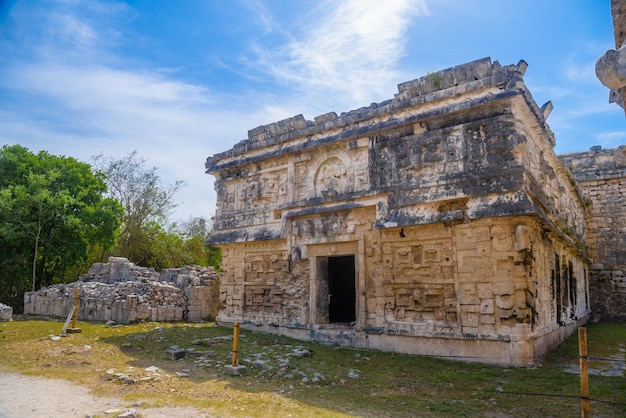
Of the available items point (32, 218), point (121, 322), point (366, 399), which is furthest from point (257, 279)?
point (32, 218)

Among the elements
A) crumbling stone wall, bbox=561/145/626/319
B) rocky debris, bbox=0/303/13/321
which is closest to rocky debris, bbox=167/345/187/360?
rocky debris, bbox=0/303/13/321

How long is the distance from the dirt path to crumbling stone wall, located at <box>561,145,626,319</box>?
14.9 metres

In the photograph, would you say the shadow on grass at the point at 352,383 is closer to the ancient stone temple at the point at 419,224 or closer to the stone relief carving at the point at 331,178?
the ancient stone temple at the point at 419,224

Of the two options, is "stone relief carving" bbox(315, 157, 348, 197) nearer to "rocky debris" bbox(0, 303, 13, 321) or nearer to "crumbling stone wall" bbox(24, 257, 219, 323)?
"crumbling stone wall" bbox(24, 257, 219, 323)

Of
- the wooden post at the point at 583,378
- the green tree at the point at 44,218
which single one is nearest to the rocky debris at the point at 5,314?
the green tree at the point at 44,218

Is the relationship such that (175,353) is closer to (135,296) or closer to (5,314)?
(135,296)

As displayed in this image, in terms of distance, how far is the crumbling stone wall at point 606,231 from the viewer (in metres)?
14.6

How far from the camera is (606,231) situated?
48.9 ft

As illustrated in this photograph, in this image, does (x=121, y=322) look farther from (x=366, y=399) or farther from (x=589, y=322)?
(x=589, y=322)

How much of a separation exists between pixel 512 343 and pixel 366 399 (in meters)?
3.05

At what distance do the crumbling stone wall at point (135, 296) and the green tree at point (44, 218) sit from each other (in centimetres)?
169

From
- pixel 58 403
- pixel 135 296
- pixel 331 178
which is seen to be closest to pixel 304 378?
pixel 58 403

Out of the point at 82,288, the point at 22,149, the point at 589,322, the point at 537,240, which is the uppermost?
the point at 22,149

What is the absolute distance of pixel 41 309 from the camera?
13422mm
